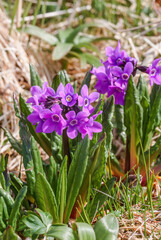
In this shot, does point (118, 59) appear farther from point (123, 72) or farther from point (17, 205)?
point (17, 205)

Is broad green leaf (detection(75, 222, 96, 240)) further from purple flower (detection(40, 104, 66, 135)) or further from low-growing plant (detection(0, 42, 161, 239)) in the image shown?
purple flower (detection(40, 104, 66, 135))

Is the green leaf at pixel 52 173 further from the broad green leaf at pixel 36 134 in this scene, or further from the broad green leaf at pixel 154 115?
the broad green leaf at pixel 154 115

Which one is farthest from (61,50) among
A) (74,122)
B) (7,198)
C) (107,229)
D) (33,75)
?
(107,229)


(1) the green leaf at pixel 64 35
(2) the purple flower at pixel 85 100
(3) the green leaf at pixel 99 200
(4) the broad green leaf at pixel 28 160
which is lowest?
(3) the green leaf at pixel 99 200

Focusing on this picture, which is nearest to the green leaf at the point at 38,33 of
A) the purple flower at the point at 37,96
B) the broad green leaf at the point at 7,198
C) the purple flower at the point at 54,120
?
the purple flower at the point at 37,96

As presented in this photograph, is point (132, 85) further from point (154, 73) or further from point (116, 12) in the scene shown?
point (116, 12)

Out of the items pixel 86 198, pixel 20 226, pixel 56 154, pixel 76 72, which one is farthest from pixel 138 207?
pixel 76 72

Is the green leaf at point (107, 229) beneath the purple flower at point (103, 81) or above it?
beneath

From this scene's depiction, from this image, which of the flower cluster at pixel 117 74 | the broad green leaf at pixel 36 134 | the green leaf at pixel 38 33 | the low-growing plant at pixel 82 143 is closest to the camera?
the low-growing plant at pixel 82 143
